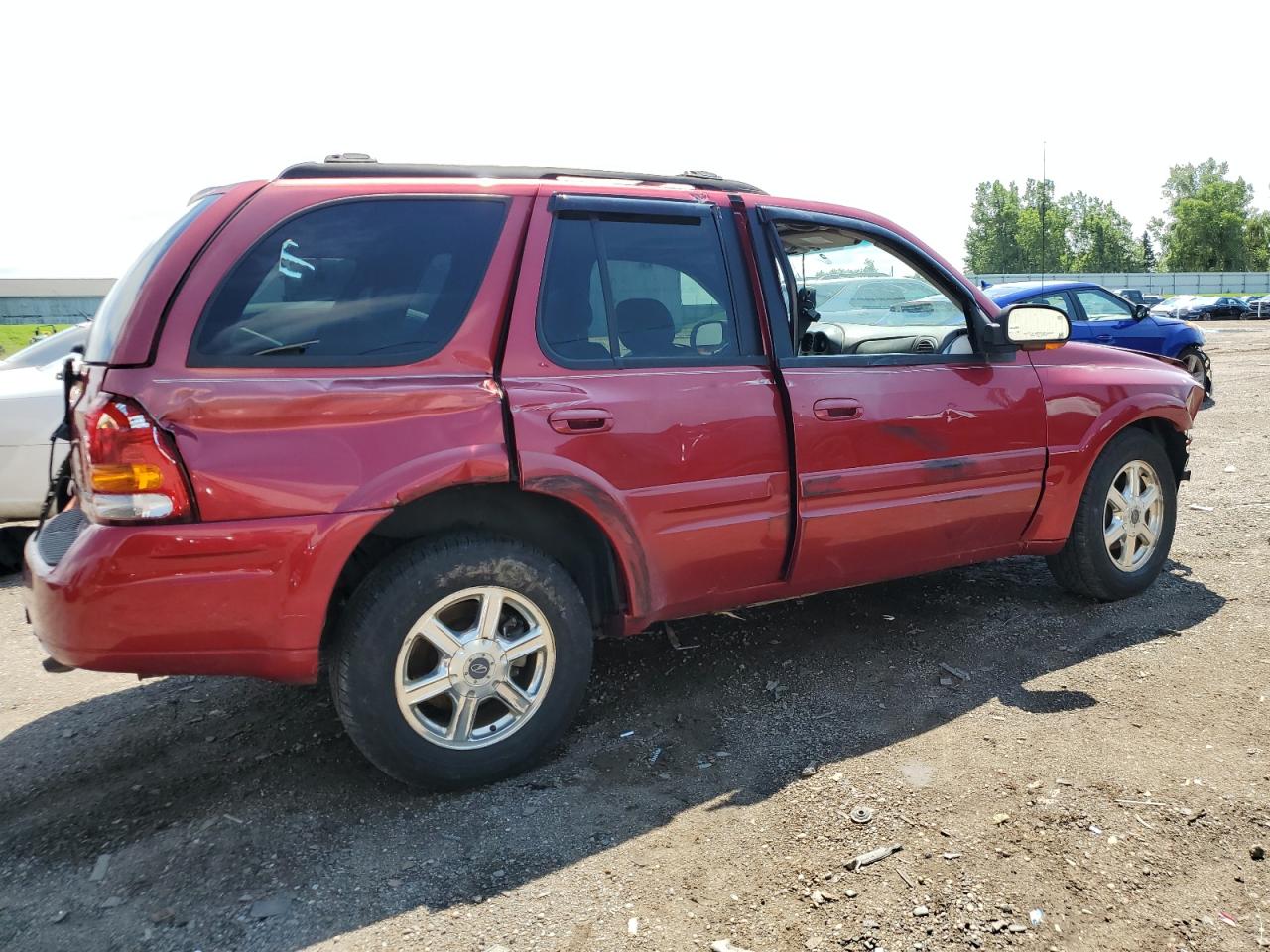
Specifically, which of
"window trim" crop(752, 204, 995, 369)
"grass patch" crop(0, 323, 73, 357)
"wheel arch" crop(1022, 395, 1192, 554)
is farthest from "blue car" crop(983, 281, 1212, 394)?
"grass patch" crop(0, 323, 73, 357)

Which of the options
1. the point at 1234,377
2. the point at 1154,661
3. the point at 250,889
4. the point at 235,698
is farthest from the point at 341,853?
the point at 1234,377

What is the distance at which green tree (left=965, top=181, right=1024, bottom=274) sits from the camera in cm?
10806

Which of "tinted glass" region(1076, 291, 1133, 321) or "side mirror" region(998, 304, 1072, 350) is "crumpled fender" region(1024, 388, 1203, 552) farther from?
"tinted glass" region(1076, 291, 1133, 321)

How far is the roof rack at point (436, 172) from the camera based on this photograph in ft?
9.90

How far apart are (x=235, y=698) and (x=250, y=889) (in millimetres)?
1474

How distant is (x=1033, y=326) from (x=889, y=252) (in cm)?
69

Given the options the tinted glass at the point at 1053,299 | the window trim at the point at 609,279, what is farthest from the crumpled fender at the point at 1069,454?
the tinted glass at the point at 1053,299

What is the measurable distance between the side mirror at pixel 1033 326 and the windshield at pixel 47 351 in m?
5.73

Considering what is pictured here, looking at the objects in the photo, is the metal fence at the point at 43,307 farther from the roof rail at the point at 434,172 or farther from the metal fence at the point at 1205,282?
the roof rail at the point at 434,172

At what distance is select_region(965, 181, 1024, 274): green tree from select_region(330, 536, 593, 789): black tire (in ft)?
366

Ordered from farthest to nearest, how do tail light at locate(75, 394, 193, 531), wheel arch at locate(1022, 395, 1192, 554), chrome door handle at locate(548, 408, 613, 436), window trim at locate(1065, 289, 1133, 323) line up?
window trim at locate(1065, 289, 1133, 323)
wheel arch at locate(1022, 395, 1192, 554)
chrome door handle at locate(548, 408, 613, 436)
tail light at locate(75, 394, 193, 531)

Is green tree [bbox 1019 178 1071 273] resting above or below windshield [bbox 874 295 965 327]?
above

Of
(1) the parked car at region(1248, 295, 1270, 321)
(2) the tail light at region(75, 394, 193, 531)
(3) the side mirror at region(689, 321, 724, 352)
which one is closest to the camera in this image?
(2) the tail light at region(75, 394, 193, 531)

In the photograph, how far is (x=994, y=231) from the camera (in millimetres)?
111438
